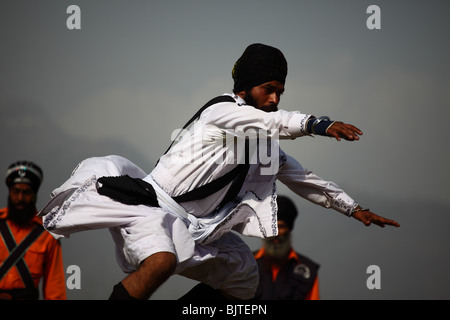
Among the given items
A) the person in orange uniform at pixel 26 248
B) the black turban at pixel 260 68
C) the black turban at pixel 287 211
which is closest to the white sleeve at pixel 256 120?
the black turban at pixel 260 68

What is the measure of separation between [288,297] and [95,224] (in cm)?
187

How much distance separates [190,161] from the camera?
109 inches

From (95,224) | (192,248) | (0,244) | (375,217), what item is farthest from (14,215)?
(375,217)

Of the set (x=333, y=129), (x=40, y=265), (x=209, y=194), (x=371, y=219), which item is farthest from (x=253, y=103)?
(x=40, y=265)

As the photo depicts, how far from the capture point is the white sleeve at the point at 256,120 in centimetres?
246

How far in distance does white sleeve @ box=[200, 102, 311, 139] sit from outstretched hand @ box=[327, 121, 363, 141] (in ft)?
0.48

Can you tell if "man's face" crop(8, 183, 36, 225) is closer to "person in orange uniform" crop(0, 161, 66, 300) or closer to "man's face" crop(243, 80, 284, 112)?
"person in orange uniform" crop(0, 161, 66, 300)

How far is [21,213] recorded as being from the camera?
405cm

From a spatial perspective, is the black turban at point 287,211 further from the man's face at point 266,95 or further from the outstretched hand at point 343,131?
the outstretched hand at point 343,131

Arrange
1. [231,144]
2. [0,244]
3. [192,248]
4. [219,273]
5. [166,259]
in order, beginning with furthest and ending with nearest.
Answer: [0,244], [219,273], [231,144], [192,248], [166,259]

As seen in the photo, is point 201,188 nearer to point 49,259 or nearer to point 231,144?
point 231,144

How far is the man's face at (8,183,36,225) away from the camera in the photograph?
13.2ft

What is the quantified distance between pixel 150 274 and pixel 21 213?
1.96m

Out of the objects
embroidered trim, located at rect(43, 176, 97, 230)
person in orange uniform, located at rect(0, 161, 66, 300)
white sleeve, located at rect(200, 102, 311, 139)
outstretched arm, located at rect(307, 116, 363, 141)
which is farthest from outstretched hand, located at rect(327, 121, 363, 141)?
person in orange uniform, located at rect(0, 161, 66, 300)
